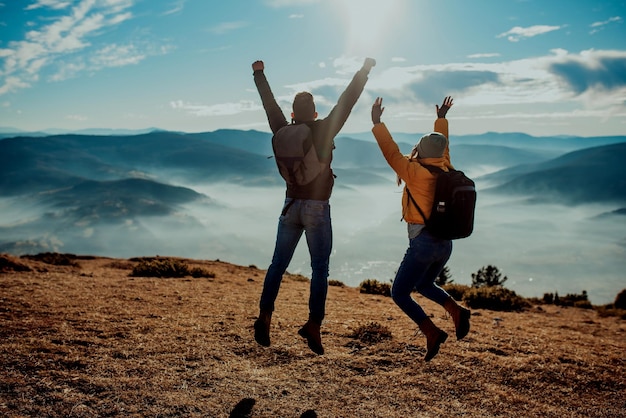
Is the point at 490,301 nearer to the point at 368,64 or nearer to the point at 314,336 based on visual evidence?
the point at 314,336

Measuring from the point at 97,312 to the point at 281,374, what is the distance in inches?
158

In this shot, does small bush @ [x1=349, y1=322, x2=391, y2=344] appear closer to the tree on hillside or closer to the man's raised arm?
the man's raised arm

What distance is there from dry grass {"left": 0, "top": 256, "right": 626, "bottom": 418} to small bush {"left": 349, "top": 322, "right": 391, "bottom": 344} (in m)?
0.05

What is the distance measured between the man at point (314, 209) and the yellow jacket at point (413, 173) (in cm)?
50

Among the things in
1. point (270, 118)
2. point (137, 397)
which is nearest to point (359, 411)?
point (137, 397)

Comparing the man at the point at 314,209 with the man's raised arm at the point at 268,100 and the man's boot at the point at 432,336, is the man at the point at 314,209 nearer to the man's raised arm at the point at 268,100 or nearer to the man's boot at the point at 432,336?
the man's raised arm at the point at 268,100

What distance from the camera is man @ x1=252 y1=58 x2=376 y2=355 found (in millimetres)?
4863

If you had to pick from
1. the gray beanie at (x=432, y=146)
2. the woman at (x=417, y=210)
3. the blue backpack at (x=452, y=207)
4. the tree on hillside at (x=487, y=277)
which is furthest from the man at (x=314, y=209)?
the tree on hillside at (x=487, y=277)

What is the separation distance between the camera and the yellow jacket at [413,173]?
4832 millimetres

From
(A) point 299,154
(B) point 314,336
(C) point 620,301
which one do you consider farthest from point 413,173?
(C) point 620,301

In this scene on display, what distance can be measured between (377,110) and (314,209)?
1.36 metres

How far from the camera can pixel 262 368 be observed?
575cm

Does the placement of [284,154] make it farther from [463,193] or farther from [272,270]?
[463,193]

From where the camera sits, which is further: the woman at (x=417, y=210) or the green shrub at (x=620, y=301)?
the green shrub at (x=620, y=301)
